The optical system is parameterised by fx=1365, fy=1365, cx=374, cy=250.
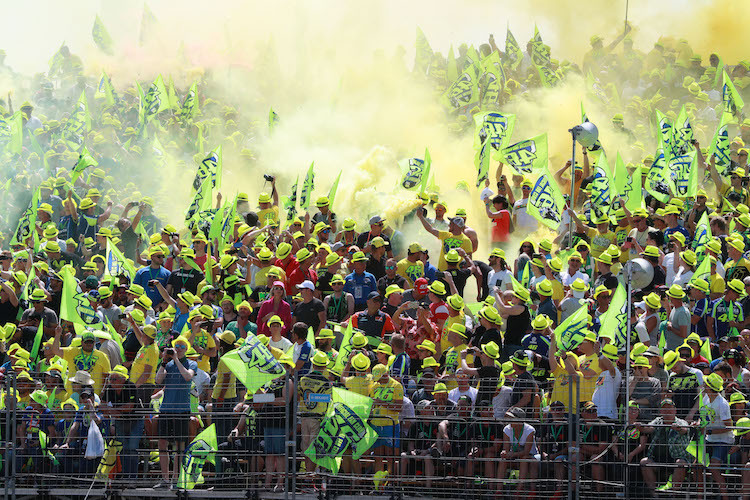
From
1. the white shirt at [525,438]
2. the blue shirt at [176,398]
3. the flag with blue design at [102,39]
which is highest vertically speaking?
the flag with blue design at [102,39]

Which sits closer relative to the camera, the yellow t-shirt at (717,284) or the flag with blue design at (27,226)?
the yellow t-shirt at (717,284)

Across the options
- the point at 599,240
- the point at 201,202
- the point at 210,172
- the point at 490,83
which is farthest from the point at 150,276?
the point at 490,83

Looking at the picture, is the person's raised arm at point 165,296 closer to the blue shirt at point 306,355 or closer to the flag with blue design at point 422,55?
the blue shirt at point 306,355

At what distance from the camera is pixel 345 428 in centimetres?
1093

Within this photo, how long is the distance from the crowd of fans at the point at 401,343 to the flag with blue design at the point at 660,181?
0.79 ft

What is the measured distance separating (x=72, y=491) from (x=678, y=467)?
16.4 feet

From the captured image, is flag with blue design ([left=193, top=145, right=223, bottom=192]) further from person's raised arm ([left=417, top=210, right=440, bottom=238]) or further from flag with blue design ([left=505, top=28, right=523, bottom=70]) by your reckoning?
flag with blue design ([left=505, top=28, right=523, bottom=70])

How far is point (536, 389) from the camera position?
1116cm

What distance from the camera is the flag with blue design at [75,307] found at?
1339 cm

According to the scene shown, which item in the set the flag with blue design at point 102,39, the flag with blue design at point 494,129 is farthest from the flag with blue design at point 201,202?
the flag with blue design at point 102,39

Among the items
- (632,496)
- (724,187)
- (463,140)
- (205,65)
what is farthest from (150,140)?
(632,496)

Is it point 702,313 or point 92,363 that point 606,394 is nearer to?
point 702,313

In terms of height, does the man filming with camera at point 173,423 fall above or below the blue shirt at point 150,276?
below

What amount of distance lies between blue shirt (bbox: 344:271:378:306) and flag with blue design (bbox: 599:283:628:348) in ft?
9.74
